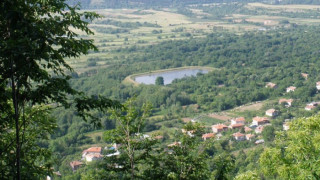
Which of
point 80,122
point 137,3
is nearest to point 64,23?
point 80,122

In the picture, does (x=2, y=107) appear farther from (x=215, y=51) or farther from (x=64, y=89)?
(x=215, y=51)

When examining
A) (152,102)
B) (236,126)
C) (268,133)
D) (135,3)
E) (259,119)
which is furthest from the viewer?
(135,3)

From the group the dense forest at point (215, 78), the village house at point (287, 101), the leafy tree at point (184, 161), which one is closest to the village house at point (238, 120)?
the dense forest at point (215, 78)

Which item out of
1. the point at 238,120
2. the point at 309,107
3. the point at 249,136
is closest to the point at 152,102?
the point at 238,120

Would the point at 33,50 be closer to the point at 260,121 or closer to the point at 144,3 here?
the point at 260,121

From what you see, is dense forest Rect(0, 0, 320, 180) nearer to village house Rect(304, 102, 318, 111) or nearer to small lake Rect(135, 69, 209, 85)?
village house Rect(304, 102, 318, 111)

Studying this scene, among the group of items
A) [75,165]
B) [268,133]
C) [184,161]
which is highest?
[184,161]
